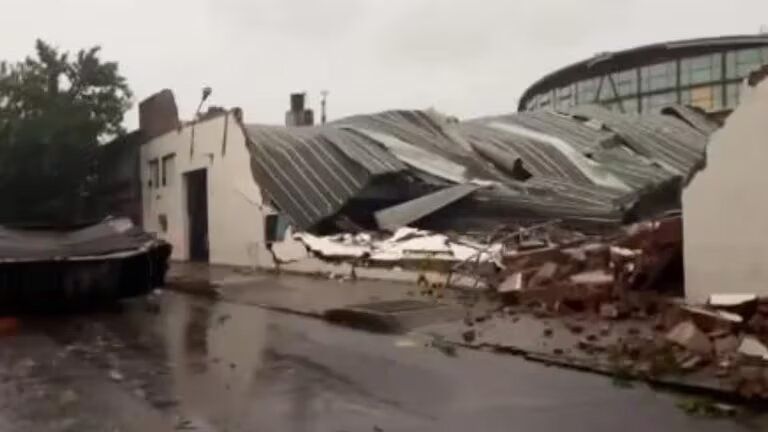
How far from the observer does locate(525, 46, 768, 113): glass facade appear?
56562 mm

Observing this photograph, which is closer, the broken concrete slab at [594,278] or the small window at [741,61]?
the broken concrete slab at [594,278]

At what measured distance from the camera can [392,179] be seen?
2362 centimetres

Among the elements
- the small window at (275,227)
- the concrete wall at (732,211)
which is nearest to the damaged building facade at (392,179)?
the small window at (275,227)

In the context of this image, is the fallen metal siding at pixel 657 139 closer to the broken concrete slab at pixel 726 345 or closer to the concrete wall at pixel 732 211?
the concrete wall at pixel 732 211

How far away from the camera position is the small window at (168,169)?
3081cm

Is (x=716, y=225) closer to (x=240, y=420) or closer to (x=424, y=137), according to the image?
(x=240, y=420)

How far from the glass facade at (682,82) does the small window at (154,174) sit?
107 feet

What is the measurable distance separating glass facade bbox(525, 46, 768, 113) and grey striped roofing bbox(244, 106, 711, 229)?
26218 millimetres

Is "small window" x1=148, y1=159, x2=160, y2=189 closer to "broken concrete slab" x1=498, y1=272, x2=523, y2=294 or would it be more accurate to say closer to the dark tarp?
the dark tarp

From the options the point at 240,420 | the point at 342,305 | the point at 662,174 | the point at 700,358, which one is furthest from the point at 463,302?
the point at 662,174

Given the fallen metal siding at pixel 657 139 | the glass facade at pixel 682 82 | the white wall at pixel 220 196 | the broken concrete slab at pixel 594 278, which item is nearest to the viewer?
the broken concrete slab at pixel 594 278

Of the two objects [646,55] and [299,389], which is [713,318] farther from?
[646,55]

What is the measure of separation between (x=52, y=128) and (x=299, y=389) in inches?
1124

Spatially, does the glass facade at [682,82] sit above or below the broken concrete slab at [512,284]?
above
